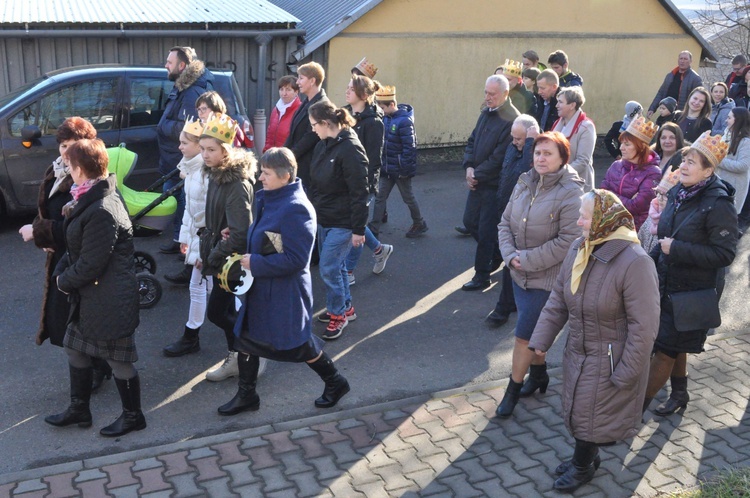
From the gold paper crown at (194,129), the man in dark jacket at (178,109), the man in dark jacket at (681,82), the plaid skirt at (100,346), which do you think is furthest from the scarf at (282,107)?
the man in dark jacket at (681,82)

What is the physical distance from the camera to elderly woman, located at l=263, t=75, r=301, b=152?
8.98 m

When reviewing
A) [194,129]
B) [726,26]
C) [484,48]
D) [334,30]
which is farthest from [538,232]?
[726,26]

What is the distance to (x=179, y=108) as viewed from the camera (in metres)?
8.78

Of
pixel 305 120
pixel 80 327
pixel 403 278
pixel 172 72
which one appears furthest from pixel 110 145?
pixel 80 327

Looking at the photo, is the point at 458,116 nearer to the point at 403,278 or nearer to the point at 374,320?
the point at 403,278

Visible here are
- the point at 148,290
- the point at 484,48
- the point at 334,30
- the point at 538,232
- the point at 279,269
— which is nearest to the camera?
the point at 279,269

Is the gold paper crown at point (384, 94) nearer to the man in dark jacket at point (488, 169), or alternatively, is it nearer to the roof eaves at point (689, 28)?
the man in dark jacket at point (488, 169)

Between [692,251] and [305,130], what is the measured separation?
383cm

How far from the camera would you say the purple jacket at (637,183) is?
688 centimetres

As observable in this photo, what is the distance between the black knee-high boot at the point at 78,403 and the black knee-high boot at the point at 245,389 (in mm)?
873

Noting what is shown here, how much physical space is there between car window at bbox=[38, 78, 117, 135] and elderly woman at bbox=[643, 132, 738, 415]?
6.44 metres

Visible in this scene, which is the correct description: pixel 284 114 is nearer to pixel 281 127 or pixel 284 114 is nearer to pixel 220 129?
pixel 281 127

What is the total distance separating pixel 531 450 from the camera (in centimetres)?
546

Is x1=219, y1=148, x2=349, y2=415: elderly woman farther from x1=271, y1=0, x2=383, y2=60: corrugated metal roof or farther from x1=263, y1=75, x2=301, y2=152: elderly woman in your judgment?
x1=271, y1=0, x2=383, y2=60: corrugated metal roof
